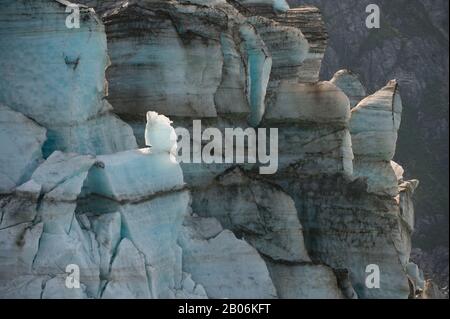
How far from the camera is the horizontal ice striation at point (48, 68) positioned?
1880cm

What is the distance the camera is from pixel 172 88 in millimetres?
22219

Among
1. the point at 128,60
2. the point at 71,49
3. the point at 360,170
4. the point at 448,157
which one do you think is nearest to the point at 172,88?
the point at 128,60

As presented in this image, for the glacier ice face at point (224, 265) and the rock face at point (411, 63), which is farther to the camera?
the rock face at point (411, 63)

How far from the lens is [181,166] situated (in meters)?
21.4

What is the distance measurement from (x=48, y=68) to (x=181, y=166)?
4.30 meters

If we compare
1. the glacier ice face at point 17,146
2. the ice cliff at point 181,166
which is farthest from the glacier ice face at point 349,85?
the glacier ice face at point 17,146

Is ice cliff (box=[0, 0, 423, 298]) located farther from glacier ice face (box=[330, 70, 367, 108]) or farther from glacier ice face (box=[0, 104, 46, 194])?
glacier ice face (box=[330, 70, 367, 108])

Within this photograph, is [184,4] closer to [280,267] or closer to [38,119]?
[38,119]

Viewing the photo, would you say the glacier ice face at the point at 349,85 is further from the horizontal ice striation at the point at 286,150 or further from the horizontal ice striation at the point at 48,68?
the horizontal ice striation at the point at 48,68

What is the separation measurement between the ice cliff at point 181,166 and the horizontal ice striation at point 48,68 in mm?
31

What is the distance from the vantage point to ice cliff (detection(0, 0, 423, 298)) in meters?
17.0

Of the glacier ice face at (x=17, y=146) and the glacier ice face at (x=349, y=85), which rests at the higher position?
the glacier ice face at (x=17, y=146)

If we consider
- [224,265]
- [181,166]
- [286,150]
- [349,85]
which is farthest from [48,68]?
[349,85]

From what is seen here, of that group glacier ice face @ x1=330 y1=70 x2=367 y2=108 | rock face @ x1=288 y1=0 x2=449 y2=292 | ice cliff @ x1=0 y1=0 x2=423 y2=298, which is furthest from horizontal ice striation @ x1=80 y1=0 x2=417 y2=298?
rock face @ x1=288 y1=0 x2=449 y2=292
